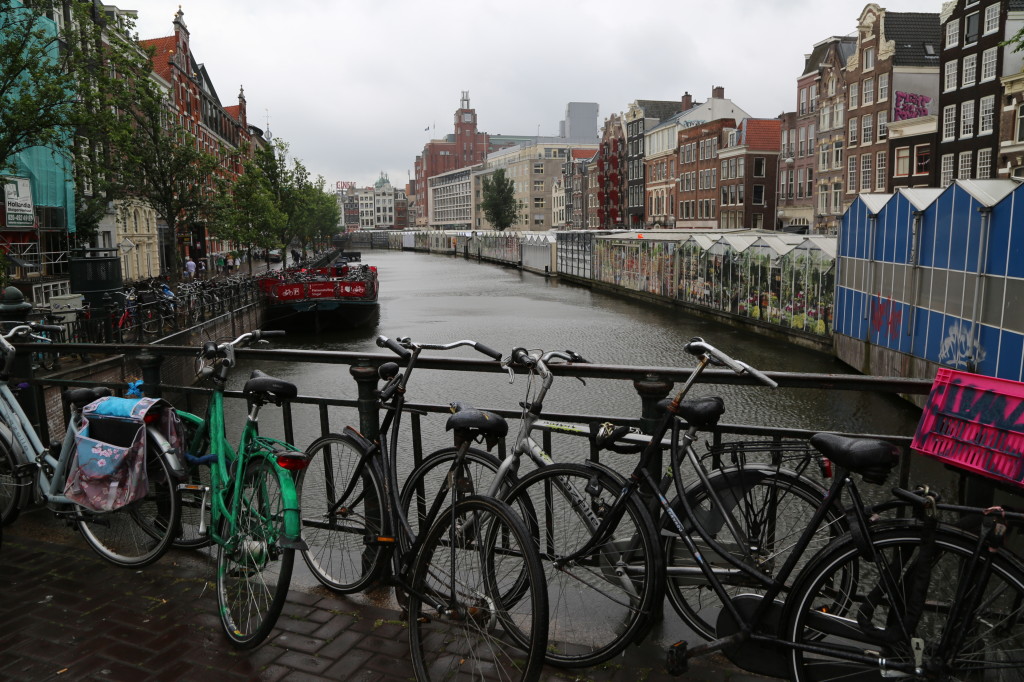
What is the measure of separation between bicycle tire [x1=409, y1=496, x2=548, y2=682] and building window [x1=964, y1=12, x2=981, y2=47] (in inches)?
1620

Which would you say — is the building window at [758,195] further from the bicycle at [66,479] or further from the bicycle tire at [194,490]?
the bicycle tire at [194,490]

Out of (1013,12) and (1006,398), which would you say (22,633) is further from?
(1013,12)

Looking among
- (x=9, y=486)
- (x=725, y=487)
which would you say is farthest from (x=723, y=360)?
(x=9, y=486)

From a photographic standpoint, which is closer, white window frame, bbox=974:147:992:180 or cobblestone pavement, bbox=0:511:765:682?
cobblestone pavement, bbox=0:511:765:682

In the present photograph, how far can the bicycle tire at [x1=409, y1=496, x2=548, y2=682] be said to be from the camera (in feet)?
10.2

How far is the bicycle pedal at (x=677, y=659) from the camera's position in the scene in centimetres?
305

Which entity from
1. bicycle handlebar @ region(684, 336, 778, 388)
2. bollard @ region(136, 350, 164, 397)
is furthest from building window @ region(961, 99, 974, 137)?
bollard @ region(136, 350, 164, 397)

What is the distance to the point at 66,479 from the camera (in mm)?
4562

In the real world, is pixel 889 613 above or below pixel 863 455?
below

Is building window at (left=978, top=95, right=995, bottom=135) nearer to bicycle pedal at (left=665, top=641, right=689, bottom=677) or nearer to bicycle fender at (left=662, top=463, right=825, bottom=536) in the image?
bicycle fender at (left=662, top=463, right=825, bottom=536)

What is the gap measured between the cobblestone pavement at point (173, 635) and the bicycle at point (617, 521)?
221 mm

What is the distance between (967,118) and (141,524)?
40.8 m

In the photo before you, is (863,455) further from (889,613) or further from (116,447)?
(116,447)

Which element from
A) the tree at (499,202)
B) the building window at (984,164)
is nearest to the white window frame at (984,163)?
the building window at (984,164)
